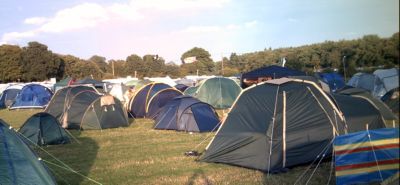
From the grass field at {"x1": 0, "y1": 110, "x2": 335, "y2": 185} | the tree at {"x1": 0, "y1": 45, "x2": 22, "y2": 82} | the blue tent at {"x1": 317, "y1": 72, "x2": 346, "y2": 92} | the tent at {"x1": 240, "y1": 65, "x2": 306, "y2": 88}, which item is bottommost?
the grass field at {"x1": 0, "y1": 110, "x2": 335, "y2": 185}

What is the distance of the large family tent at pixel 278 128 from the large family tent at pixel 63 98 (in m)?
9.82

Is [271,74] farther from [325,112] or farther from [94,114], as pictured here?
[325,112]

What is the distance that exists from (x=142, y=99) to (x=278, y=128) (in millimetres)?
12131

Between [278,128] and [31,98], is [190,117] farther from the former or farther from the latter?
[31,98]

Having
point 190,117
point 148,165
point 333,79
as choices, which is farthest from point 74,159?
point 333,79

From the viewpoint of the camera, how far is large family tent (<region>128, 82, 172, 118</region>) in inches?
786

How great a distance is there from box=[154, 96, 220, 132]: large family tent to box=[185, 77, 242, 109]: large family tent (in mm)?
8798

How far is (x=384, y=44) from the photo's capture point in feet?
7.14

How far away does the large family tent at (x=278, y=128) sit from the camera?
8805mm

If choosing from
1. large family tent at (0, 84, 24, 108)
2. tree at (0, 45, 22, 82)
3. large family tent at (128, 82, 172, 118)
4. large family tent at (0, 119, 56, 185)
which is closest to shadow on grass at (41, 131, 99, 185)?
large family tent at (0, 119, 56, 185)

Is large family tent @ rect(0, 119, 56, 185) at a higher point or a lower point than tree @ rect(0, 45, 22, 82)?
lower

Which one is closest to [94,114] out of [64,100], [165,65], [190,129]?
[64,100]

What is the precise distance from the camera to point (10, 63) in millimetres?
58469

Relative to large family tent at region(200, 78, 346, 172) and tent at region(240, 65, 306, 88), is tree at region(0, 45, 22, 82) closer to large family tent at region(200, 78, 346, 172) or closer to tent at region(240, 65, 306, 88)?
tent at region(240, 65, 306, 88)
